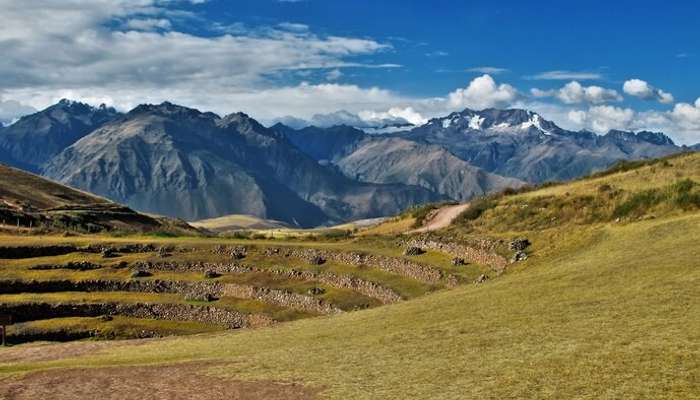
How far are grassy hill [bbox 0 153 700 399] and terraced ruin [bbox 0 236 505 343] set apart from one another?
19096mm

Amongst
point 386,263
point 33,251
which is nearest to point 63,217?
point 33,251

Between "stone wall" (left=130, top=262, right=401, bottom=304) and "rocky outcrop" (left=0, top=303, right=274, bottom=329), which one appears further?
"rocky outcrop" (left=0, top=303, right=274, bottom=329)

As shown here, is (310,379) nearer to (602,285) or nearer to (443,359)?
(443,359)

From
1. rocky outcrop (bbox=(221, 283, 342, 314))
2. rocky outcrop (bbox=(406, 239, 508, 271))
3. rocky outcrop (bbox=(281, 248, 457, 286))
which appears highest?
rocky outcrop (bbox=(406, 239, 508, 271))

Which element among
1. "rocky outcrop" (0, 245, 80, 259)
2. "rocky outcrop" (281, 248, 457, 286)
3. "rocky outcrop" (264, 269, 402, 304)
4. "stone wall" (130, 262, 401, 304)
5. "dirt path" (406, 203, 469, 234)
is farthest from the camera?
"dirt path" (406, 203, 469, 234)

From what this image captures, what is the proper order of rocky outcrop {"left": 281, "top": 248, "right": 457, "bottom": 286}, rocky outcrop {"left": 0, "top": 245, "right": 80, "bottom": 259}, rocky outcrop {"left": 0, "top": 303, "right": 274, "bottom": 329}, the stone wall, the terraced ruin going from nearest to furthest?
rocky outcrop {"left": 281, "top": 248, "right": 457, "bottom": 286}, the stone wall, the terraced ruin, rocky outcrop {"left": 0, "top": 303, "right": 274, "bottom": 329}, rocky outcrop {"left": 0, "top": 245, "right": 80, "bottom": 259}

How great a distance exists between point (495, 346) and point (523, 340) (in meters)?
1.27

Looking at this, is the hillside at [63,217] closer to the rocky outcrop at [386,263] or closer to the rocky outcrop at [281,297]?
the rocky outcrop at [281,297]

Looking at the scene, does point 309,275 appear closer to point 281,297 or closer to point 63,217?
point 281,297

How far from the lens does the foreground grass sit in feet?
79.4

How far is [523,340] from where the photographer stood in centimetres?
3041

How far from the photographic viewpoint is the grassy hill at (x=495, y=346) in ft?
80.8

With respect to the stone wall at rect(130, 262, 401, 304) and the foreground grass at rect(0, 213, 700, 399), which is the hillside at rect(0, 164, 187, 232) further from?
the foreground grass at rect(0, 213, 700, 399)

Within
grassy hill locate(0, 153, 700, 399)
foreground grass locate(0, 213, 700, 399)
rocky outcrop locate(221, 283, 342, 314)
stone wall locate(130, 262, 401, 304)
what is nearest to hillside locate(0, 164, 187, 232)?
stone wall locate(130, 262, 401, 304)
